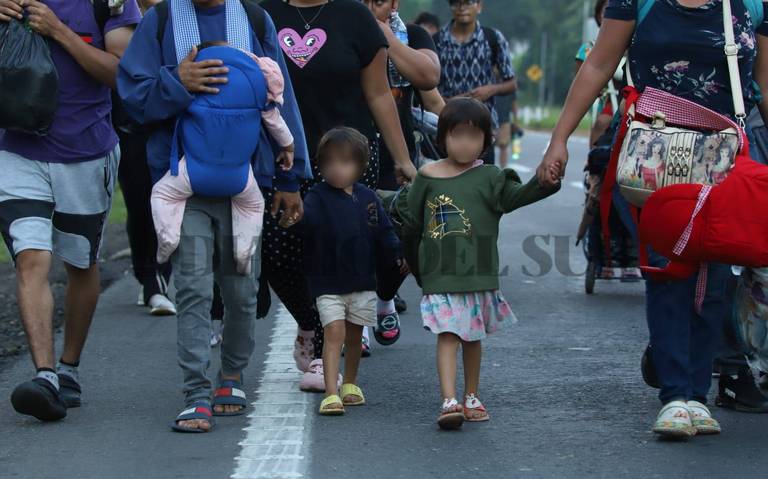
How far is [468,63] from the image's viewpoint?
1115cm

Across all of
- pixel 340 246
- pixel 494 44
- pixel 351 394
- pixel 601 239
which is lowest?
pixel 601 239

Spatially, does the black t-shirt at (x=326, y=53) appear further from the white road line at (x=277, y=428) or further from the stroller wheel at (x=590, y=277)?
the stroller wheel at (x=590, y=277)

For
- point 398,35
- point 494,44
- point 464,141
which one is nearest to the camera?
point 464,141

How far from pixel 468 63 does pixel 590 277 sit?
2070 millimetres

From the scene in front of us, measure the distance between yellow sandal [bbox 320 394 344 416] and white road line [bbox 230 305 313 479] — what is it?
76mm

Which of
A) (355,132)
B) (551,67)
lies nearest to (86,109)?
(355,132)

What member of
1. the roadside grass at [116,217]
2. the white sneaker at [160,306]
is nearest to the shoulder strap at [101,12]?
the white sneaker at [160,306]

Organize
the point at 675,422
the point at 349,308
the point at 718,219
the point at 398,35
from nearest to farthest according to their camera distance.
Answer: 1. the point at 718,219
2. the point at 675,422
3. the point at 349,308
4. the point at 398,35

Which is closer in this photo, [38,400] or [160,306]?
[38,400]

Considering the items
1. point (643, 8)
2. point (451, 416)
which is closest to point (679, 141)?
point (643, 8)

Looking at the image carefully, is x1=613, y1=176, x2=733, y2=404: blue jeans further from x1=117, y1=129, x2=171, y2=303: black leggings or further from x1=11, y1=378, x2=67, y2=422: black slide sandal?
x1=117, y1=129, x2=171, y2=303: black leggings

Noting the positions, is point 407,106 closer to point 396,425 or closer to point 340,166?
point 340,166

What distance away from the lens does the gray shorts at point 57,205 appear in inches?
238

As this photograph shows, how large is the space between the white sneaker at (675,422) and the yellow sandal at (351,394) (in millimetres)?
1324
